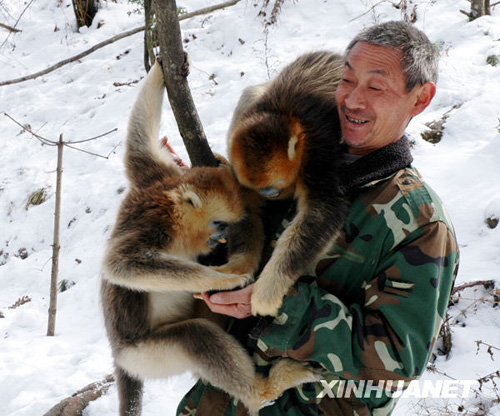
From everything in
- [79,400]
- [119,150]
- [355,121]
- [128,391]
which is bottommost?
[79,400]

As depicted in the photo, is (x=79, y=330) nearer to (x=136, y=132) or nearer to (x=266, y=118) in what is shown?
(x=136, y=132)

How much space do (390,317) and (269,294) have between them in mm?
731

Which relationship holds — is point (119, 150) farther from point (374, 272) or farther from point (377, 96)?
point (374, 272)

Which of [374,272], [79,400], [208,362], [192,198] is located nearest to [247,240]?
[192,198]

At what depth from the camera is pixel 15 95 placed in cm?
1234

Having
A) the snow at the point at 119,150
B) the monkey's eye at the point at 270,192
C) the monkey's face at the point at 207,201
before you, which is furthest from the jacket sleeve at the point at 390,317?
the snow at the point at 119,150

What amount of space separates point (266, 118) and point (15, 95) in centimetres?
1151

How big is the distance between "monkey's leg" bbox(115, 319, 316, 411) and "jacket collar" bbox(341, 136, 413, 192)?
1083mm

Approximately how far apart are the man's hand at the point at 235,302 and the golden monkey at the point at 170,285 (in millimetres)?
131

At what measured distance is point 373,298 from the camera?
87.1 inches

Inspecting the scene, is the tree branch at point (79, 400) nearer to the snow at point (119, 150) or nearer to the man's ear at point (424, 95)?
the snow at point (119, 150)

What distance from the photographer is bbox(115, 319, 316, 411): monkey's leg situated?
8.83 ft

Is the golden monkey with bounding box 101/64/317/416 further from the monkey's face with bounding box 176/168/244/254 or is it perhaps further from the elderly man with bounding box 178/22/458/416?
the elderly man with bounding box 178/22/458/416

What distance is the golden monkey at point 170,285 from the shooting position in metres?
2.88
